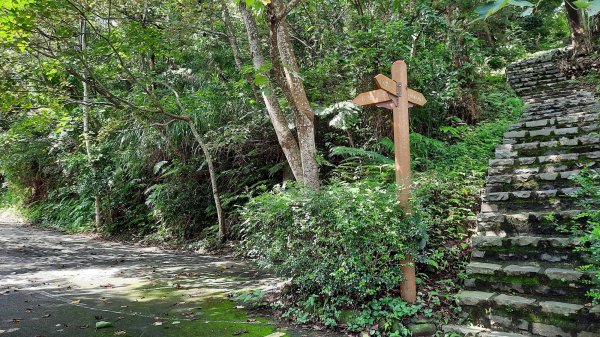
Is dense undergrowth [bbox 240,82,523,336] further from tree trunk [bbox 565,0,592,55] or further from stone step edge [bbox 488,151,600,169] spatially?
tree trunk [bbox 565,0,592,55]

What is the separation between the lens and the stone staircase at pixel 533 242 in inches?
125

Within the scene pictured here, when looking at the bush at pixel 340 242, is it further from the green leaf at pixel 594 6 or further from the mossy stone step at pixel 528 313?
the green leaf at pixel 594 6

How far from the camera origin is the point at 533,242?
3.79 metres

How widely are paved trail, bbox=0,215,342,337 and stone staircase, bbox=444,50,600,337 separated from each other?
1.62 meters

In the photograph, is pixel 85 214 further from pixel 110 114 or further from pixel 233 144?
pixel 233 144

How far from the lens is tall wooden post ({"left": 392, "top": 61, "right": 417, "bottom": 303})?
376 centimetres

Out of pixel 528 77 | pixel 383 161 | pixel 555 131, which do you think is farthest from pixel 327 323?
pixel 528 77

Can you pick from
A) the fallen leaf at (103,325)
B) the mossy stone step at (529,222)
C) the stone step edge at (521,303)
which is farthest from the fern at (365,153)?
the fallen leaf at (103,325)

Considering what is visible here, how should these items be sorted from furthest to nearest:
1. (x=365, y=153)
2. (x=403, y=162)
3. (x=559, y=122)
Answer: (x=559, y=122)
(x=365, y=153)
(x=403, y=162)

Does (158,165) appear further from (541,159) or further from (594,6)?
(594,6)

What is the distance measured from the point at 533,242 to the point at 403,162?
1.49m

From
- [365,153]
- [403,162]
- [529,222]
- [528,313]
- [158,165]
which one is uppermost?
[158,165]

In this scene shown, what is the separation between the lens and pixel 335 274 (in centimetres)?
368

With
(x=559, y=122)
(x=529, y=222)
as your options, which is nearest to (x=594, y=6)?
(x=529, y=222)
